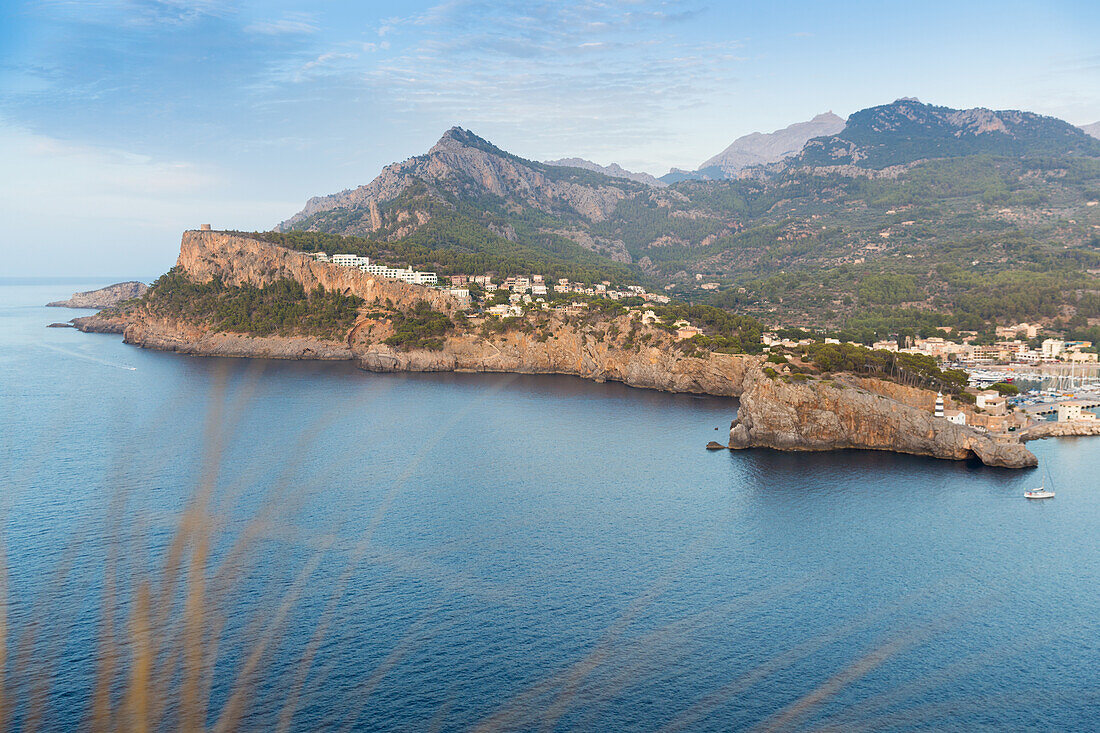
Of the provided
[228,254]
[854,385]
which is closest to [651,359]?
[854,385]

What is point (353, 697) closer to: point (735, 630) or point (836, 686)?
point (735, 630)

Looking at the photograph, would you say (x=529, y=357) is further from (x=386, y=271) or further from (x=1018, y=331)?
(x=1018, y=331)

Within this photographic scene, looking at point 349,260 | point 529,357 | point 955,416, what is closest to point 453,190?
point 349,260

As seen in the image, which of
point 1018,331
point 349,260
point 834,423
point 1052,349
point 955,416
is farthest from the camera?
point 349,260

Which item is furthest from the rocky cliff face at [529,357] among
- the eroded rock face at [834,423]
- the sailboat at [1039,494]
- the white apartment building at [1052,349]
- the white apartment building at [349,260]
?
the white apartment building at [1052,349]

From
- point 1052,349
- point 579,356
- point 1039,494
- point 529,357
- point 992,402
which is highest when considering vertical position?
point 1052,349

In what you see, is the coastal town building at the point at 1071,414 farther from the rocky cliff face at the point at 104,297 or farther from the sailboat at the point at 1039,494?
the rocky cliff face at the point at 104,297
